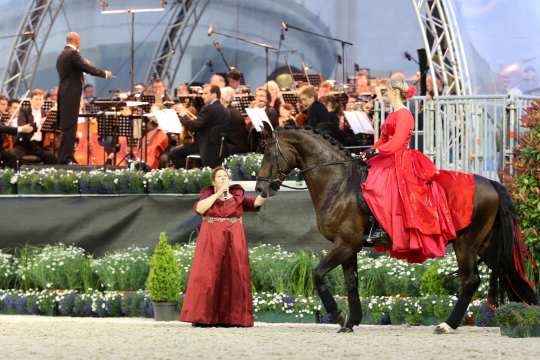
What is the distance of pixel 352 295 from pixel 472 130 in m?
4.23

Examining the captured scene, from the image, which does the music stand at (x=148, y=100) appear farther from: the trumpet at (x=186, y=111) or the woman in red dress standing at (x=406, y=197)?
the woman in red dress standing at (x=406, y=197)

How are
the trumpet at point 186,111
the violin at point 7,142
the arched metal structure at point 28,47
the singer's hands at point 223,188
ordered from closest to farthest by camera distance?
the singer's hands at point 223,188
the trumpet at point 186,111
the violin at point 7,142
the arched metal structure at point 28,47

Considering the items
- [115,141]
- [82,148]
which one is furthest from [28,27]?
[115,141]

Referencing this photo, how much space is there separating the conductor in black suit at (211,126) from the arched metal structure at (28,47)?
37.3 feet

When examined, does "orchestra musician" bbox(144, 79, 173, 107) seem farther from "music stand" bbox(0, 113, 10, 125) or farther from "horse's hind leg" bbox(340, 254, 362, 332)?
"horse's hind leg" bbox(340, 254, 362, 332)

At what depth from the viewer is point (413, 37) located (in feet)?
80.7

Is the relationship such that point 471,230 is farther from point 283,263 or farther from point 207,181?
point 207,181

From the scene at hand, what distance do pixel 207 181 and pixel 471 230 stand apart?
17.4 feet

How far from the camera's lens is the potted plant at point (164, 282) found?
14.8m

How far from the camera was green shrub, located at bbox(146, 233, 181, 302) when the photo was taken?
14.8m

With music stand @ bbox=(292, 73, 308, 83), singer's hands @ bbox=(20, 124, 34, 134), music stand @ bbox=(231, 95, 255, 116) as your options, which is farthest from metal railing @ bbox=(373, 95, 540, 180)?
singer's hands @ bbox=(20, 124, 34, 134)

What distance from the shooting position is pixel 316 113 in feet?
57.9

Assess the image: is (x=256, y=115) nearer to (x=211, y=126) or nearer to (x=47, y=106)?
(x=211, y=126)

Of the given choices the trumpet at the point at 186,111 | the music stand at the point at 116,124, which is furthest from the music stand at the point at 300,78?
the music stand at the point at 116,124
